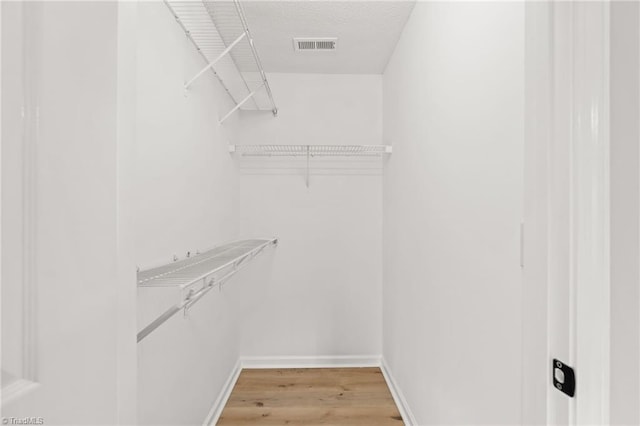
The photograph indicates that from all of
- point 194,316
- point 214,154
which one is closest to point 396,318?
point 194,316

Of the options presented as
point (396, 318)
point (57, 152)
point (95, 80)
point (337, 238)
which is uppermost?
point (95, 80)

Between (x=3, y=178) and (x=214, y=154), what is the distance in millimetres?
1773

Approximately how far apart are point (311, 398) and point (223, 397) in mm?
567

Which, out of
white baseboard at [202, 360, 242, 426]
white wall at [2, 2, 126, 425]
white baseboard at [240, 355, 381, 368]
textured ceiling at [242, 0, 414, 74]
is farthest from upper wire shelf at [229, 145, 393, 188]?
white wall at [2, 2, 126, 425]

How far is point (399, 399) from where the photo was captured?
7.02 ft

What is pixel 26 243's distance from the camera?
386mm

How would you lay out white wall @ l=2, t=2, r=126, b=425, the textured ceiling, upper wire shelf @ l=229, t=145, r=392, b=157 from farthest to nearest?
1. upper wire shelf @ l=229, t=145, r=392, b=157
2. the textured ceiling
3. white wall @ l=2, t=2, r=126, b=425

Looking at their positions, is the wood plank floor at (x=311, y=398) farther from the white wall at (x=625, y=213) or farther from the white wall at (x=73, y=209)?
the white wall at (x=73, y=209)

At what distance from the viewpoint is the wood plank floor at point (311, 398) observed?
2.00 metres

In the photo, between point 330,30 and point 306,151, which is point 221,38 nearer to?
point 330,30

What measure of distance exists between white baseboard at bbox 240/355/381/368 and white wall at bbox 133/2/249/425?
518 millimetres

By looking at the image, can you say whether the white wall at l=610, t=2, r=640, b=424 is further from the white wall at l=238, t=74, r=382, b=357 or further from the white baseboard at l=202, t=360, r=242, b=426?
the white wall at l=238, t=74, r=382, b=357

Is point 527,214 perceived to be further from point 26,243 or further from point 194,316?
point 194,316

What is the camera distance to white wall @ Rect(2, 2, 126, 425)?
0.39 m
